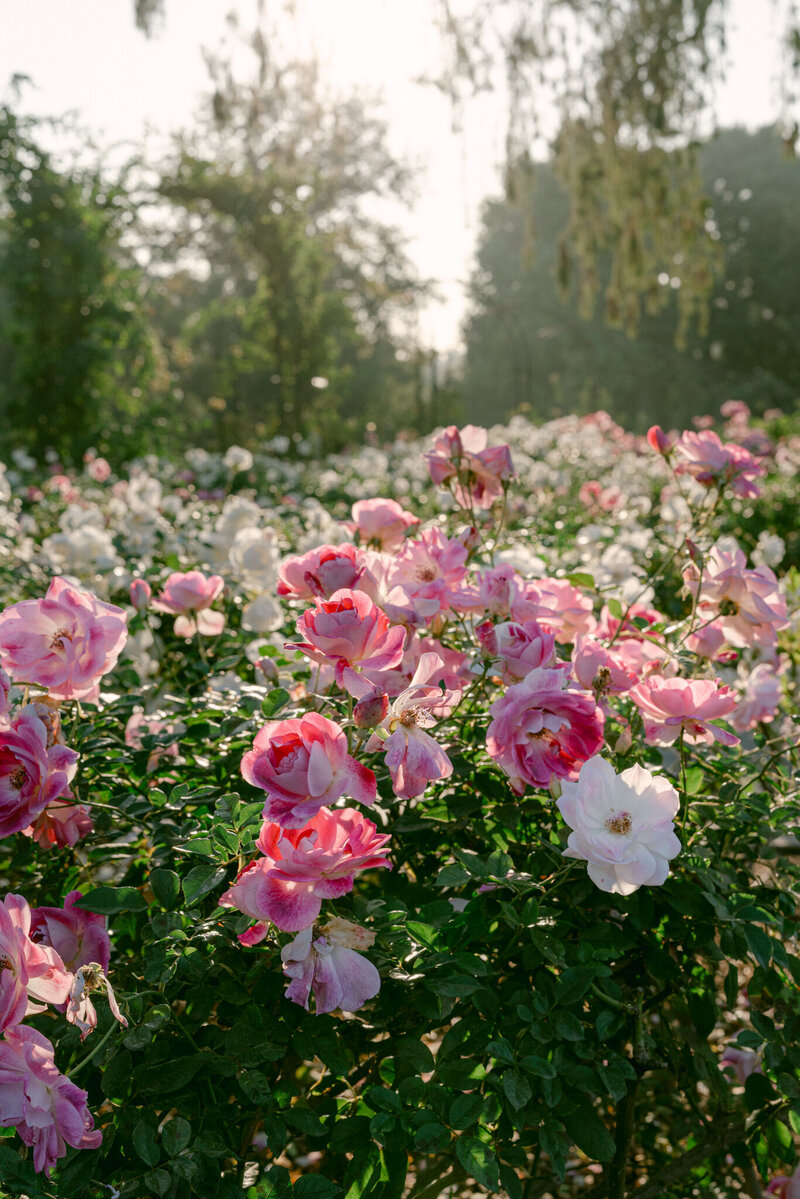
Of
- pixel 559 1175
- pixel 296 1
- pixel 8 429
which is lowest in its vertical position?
pixel 8 429

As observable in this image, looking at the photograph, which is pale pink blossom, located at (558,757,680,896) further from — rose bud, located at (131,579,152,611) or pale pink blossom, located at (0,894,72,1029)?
rose bud, located at (131,579,152,611)

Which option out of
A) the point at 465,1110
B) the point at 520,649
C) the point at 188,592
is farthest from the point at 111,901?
the point at 188,592

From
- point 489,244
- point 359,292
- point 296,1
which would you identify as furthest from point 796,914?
point 489,244

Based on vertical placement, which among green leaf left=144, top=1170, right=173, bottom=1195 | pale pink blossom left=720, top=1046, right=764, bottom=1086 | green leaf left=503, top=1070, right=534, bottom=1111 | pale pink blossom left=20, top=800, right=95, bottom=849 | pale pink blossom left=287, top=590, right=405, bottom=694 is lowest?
pale pink blossom left=720, top=1046, right=764, bottom=1086

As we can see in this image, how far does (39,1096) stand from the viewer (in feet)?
2.35

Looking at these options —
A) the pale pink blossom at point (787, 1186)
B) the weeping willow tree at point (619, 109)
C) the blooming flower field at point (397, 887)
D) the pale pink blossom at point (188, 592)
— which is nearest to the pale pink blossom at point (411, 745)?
the blooming flower field at point (397, 887)

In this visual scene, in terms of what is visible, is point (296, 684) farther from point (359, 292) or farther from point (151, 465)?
point (359, 292)

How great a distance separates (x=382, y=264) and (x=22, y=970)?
2572 cm

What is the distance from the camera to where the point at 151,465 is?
8219 mm

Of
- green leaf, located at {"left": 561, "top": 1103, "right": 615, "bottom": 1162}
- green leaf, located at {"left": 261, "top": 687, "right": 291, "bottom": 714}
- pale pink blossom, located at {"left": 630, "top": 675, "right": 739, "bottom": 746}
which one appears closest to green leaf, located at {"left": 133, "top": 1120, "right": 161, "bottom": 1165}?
green leaf, located at {"left": 561, "top": 1103, "right": 615, "bottom": 1162}

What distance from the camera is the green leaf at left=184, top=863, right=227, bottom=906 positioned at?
81 cm

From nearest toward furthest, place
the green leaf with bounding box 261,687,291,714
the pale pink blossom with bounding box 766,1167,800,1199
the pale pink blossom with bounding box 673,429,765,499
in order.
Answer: the green leaf with bounding box 261,687,291,714 < the pale pink blossom with bounding box 766,1167,800,1199 < the pale pink blossom with bounding box 673,429,765,499

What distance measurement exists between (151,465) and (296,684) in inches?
287

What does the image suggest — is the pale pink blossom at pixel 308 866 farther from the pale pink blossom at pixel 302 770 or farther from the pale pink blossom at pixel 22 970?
the pale pink blossom at pixel 22 970
